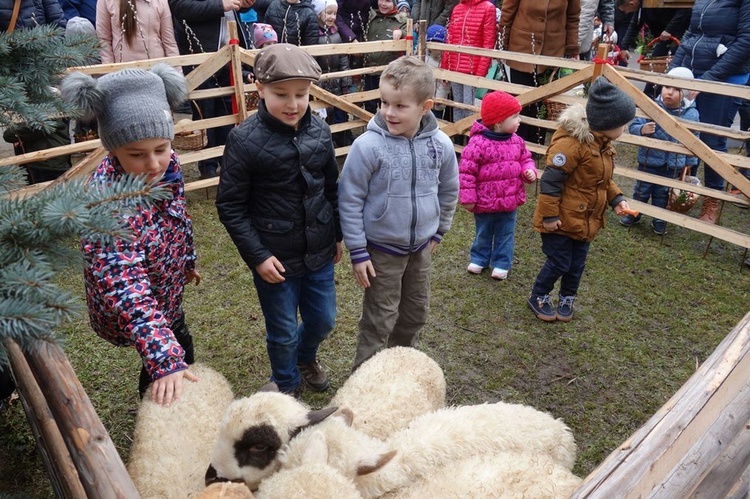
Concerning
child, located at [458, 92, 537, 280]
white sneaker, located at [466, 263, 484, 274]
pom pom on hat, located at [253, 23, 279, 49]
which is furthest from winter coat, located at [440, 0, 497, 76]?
white sneaker, located at [466, 263, 484, 274]

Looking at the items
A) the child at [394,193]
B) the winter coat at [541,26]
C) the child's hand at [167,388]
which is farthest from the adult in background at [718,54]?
the child's hand at [167,388]

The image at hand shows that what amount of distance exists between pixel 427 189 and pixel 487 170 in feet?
5.65

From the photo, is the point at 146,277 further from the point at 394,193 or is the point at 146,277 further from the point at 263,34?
the point at 263,34

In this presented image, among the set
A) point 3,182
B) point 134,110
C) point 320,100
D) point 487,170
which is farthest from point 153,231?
point 320,100

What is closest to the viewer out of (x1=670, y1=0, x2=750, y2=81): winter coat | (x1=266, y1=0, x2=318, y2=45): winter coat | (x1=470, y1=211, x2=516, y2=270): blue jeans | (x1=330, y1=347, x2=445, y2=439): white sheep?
(x1=330, y1=347, x2=445, y2=439): white sheep

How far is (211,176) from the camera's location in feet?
22.5

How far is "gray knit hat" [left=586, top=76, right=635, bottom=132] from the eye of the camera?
390 centimetres

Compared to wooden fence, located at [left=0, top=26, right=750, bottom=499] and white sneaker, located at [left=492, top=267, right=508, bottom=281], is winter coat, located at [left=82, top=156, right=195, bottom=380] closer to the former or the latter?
wooden fence, located at [left=0, top=26, right=750, bottom=499]

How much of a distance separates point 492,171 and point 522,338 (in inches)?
53.3

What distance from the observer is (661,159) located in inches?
246

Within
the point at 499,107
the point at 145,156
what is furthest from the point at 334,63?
the point at 145,156

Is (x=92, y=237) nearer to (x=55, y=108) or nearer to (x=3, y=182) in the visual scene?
(x=3, y=182)

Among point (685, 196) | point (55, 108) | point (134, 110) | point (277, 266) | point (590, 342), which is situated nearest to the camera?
point (55, 108)

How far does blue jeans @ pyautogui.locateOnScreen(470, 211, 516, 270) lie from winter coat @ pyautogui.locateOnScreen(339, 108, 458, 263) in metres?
1.88
